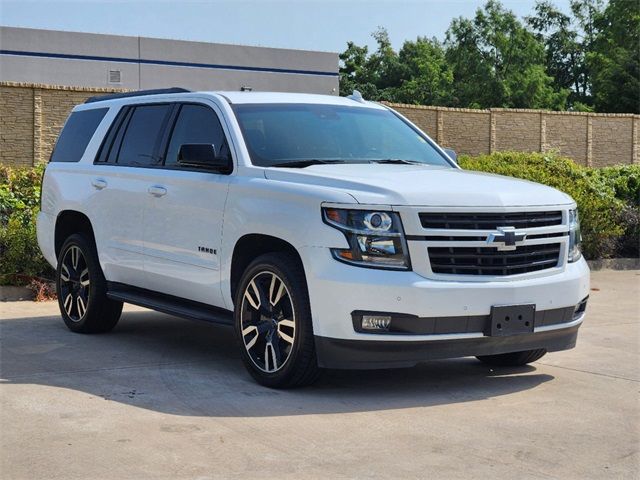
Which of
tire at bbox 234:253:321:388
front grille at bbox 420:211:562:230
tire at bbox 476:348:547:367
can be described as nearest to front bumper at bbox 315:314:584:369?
tire at bbox 234:253:321:388

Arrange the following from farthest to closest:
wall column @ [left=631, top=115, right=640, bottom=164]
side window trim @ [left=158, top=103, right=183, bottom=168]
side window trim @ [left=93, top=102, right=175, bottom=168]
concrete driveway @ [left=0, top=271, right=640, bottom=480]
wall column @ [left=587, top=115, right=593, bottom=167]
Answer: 1. wall column @ [left=631, top=115, right=640, bottom=164]
2. wall column @ [left=587, top=115, right=593, bottom=167]
3. side window trim @ [left=93, top=102, right=175, bottom=168]
4. side window trim @ [left=158, top=103, right=183, bottom=168]
5. concrete driveway @ [left=0, top=271, right=640, bottom=480]

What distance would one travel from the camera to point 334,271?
6504 millimetres

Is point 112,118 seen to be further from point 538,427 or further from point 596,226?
point 596,226

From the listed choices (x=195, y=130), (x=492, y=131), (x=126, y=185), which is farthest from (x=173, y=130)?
(x=492, y=131)

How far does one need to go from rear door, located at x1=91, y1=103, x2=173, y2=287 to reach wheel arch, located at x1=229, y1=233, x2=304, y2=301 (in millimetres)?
1323

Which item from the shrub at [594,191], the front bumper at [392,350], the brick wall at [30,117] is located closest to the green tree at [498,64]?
the brick wall at [30,117]

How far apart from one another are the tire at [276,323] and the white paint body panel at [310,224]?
138 millimetres

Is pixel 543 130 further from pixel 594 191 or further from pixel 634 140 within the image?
pixel 594 191

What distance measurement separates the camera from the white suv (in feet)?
21.4

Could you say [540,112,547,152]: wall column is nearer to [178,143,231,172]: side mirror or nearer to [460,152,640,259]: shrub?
[460,152,640,259]: shrub

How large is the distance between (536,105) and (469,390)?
52.2 metres

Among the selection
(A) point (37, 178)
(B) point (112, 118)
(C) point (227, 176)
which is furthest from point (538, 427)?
(A) point (37, 178)

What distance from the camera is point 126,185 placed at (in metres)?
8.68

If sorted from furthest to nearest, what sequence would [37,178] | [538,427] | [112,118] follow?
[37,178]
[112,118]
[538,427]
